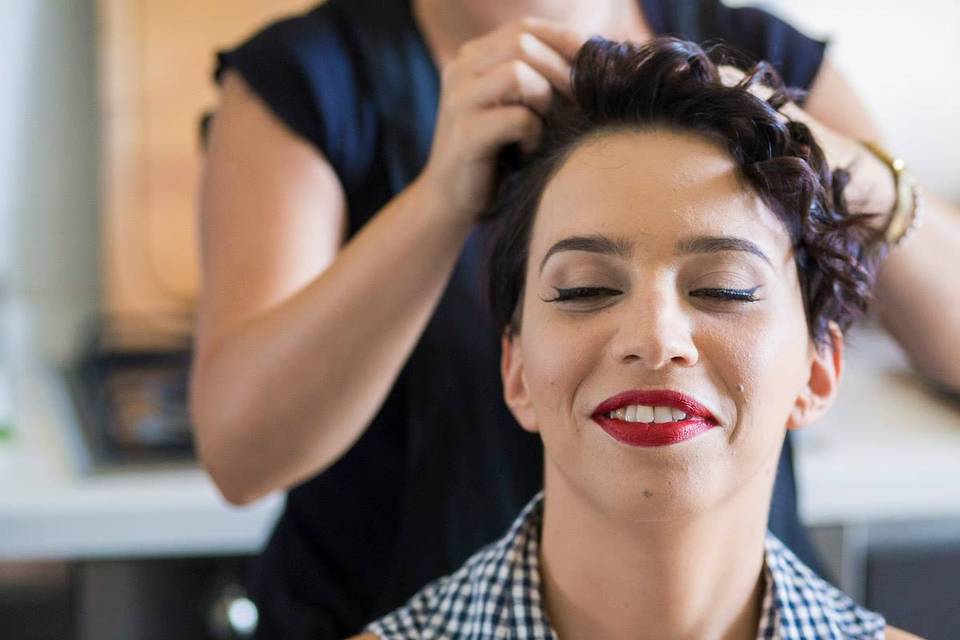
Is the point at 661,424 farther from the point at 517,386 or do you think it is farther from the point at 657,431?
the point at 517,386

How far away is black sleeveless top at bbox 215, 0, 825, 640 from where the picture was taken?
1063 mm

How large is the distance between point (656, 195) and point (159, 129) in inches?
47.9

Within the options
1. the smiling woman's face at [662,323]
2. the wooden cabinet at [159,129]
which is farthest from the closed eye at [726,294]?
the wooden cabinet at [159,129]

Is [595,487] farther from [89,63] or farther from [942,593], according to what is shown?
[89,63]

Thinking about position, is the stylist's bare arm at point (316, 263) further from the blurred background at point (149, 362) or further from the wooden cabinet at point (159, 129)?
the wooden cabinet at point (159, 129)

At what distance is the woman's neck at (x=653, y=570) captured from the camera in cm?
87

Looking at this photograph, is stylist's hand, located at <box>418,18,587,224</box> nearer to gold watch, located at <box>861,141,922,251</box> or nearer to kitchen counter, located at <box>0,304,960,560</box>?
gold watch, located at <box>861,141,922,251</box>

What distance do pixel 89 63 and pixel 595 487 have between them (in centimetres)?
142

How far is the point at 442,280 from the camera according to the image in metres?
0.95

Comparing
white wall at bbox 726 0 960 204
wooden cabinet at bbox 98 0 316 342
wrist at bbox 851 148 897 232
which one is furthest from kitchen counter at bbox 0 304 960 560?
wrist at bbox 851 148 897 232

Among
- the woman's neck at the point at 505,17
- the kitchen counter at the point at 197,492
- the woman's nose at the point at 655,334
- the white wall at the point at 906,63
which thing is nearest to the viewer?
the woman's nose at the point at 655,334

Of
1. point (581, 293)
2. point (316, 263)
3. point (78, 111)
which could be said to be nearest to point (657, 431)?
point (581, 293)

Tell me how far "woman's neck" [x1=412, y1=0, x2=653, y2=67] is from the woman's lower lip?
375mm

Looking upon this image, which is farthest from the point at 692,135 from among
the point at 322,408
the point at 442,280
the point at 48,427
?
the point at 48,427
